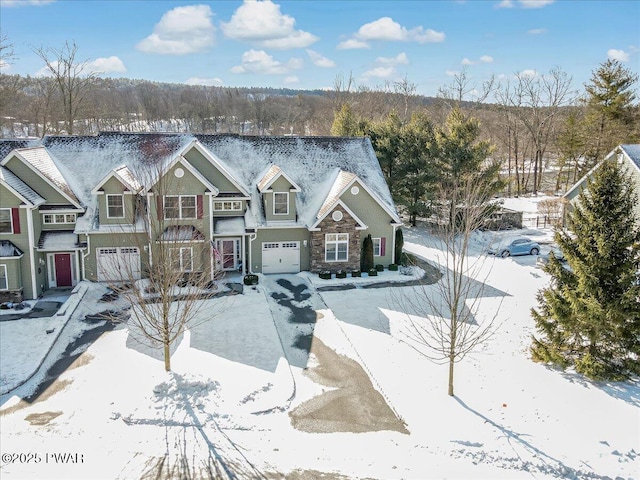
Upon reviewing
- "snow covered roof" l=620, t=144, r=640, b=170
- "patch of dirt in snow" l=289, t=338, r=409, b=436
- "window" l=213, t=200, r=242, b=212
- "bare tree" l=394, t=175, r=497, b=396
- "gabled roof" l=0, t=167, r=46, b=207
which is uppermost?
"snow covered roof" l=620, t=144, r=640, b=170

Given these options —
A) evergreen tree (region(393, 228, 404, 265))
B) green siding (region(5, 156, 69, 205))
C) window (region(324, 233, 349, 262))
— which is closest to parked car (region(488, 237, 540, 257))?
evergreen tree (region(393, 228, 404, 265))

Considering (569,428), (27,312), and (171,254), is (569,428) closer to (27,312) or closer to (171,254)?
(171,254)

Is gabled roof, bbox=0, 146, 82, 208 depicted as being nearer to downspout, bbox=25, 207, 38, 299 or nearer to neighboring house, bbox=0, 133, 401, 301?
neighboring house, bbox=0, 133, 401, 301

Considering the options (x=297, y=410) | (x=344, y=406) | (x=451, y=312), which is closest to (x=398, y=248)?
(x=451, y=312)

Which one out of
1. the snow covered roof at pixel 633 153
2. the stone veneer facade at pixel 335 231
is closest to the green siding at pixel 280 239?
the stone veneer facade at pixel 335 231

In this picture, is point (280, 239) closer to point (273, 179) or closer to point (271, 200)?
point (271, 200)

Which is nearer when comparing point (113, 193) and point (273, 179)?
point (113, 193)
